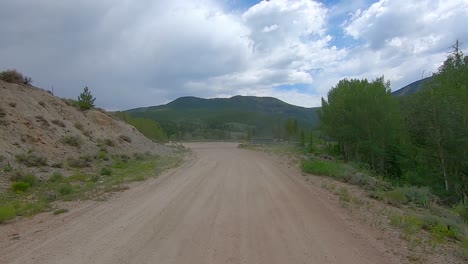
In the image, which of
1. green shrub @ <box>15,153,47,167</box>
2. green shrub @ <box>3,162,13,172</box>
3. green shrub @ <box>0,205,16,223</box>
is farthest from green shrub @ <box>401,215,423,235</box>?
green shrub @ <box>15,153,47,167</box>

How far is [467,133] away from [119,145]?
83.8ft

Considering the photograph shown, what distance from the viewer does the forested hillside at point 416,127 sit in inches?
1090

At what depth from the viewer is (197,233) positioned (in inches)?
321

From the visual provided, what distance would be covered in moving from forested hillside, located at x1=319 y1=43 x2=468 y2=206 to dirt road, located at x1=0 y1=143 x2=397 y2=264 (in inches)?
482

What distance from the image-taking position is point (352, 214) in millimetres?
10547

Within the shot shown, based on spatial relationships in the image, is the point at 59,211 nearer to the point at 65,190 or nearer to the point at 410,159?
the point at 65,190

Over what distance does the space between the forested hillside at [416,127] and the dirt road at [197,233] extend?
12245 millimetres

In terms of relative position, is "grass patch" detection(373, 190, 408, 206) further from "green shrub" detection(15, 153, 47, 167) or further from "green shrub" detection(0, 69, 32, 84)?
"green shrub" detection(0, 69, 32, 84)

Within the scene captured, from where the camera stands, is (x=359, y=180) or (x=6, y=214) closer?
(x=6, y=214)

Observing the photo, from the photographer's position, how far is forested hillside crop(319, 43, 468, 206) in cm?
2769

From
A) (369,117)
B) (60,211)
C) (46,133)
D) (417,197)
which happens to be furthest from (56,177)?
(369,117)

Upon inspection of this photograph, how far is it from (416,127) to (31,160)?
25540 mm

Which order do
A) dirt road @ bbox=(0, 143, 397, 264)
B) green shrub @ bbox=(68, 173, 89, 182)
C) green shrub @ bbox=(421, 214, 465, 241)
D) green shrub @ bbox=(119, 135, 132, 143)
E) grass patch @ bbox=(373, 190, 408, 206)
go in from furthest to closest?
green shrub @ bbox=(119, 135, 132, 143)
green shrub @ bbox=(68, 173, 89, 182)
grass patch @ bbox=(373, 190, 408, 206)
green shrub @ bbox=(421, 214, 465, 241)
dirt road @ bbox=(0, 143, 397, 264)

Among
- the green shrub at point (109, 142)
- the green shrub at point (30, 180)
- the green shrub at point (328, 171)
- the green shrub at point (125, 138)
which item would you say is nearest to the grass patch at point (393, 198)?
the green shrub at point (328, 171)
